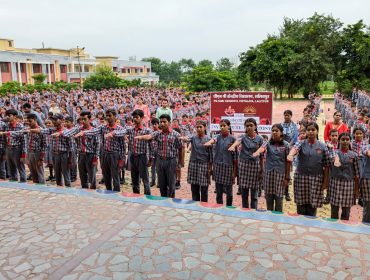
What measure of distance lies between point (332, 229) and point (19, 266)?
3.67 metres

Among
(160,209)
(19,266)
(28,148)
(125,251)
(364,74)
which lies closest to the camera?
(19,266)

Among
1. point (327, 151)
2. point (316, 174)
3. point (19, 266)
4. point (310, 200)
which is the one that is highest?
point (327, 151)

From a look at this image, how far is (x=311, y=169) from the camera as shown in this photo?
480 cm

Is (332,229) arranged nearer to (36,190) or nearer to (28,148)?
(36,190)

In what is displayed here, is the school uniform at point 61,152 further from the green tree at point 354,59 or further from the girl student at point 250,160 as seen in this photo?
the green tree at point 354,59

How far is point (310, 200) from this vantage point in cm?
489

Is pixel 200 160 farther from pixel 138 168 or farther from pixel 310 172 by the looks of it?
pixel 310 172

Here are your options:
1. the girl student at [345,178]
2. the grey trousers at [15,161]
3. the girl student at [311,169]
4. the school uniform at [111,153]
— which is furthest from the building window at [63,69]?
the girl student at [345,178]

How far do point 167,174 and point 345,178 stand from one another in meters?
2.66

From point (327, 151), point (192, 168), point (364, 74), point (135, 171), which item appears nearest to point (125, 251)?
point (192, 168)

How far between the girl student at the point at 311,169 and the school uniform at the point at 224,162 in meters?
0.95

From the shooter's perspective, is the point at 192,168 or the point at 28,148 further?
the point at 28,148

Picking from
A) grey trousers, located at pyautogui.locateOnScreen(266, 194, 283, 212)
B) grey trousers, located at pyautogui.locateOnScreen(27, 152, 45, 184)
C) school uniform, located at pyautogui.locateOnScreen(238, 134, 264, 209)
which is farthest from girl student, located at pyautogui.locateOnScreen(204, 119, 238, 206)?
grey trousers, located at pyautogui.locateOnScreen(27, 152, 45, 184)

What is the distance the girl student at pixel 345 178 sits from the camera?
186 inches
